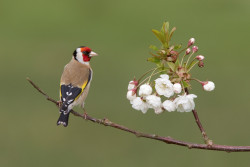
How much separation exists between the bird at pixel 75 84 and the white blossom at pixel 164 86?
992 mm

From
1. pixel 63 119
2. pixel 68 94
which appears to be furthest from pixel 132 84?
pixel 68 94

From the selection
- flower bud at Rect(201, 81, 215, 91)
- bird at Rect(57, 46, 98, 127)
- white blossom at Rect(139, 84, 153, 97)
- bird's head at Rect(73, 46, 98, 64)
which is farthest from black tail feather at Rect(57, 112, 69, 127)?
flower bud at Rect(201, 81, 215, 91)

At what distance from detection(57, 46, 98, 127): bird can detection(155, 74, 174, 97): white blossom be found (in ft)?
3.25

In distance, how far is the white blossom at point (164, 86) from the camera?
2609 millimetres

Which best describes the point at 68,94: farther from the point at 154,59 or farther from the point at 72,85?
the point at 154,59

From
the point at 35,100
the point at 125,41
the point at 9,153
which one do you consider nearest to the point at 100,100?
the point at 35,100

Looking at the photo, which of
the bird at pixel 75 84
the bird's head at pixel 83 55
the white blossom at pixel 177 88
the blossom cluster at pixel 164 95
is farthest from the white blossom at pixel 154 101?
the bird's head at pixel 83 55

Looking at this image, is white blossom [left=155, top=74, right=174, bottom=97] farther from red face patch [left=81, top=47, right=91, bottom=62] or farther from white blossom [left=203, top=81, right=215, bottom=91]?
red face patch [left=81, top=47, right=91, bottom=62]

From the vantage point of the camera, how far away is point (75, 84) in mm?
3980

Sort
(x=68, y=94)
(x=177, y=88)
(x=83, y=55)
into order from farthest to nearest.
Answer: (x=83, y=55) < (x=68, y=94) < (x=177, y=88)

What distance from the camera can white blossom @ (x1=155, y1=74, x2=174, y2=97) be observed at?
2609 millimetres

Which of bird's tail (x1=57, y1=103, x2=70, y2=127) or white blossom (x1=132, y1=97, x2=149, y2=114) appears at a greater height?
white blossom (x1=132, y1=97, x2=149, y2=114)

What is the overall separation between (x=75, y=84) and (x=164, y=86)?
141 centimetres

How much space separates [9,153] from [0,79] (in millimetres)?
2458
